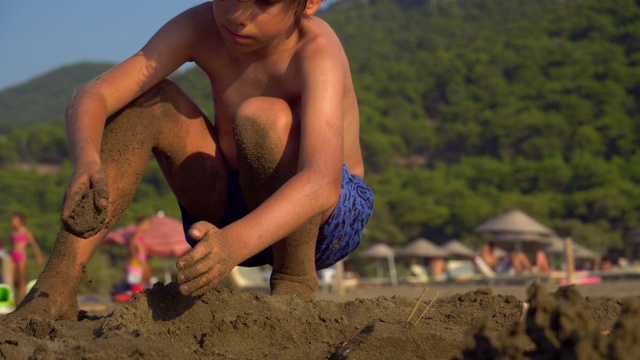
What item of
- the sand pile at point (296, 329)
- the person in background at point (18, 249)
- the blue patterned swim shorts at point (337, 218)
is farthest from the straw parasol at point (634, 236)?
the sand pile at point (296, 329)

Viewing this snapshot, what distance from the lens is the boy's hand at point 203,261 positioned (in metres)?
2.04

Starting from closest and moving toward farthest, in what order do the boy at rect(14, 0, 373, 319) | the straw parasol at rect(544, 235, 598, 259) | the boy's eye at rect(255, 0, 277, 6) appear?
the boy at rect(14, 0, 373, 319)
the boy's eye at rect(255, 0, 277, 6)
the straw parasol at rect(544, 235, 598, 259)

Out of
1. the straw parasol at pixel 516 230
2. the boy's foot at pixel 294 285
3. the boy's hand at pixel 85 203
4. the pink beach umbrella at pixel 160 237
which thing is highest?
the boy's hand at pixel 85 203

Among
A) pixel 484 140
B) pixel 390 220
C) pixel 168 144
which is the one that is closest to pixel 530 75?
pixel 484 140

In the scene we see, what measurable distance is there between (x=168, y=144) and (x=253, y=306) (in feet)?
2.76

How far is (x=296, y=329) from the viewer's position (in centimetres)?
239

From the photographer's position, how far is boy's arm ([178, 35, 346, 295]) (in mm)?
2070

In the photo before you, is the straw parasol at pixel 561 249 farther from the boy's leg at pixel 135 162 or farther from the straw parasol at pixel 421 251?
the boy's leg at pixel 135 162

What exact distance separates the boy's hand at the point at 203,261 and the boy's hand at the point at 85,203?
0.43 metres

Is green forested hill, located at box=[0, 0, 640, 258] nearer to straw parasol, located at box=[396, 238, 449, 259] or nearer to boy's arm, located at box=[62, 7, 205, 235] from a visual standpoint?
straw parasol, located at box=[396, 238, 449, 259]

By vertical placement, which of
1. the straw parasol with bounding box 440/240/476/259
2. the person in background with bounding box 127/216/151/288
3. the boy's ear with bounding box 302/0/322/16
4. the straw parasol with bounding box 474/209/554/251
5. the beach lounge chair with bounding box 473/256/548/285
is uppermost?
the boy's ear with bounding box 302/0/322/16

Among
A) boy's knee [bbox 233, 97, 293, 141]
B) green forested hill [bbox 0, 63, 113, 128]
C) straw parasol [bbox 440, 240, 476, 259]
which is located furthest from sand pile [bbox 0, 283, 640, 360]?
green forested hill [bbox 0, 63, 113, 128]

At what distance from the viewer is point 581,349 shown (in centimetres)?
135

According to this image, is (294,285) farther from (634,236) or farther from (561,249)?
(634,236)
